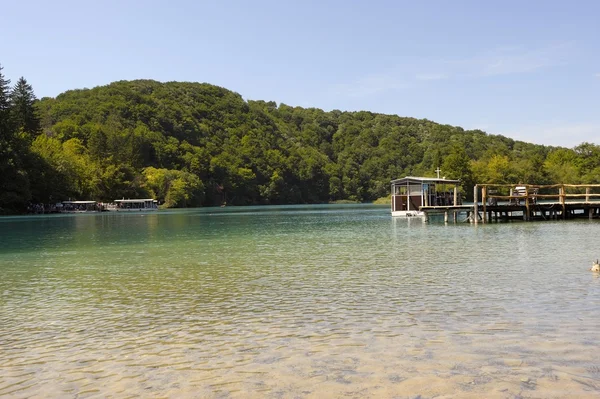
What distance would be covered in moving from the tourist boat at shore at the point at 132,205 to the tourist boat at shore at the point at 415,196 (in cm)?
8032

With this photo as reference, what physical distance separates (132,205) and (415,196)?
Result: 3511 inches

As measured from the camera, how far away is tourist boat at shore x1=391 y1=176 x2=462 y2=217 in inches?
2554

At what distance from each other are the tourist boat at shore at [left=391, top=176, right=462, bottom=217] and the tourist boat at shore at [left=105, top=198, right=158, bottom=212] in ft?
264

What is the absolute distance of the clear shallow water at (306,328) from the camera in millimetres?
8203

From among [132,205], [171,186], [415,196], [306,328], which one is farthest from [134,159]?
[306,328]

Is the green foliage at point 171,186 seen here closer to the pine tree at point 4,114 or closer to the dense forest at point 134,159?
the dense forest at point 134,159

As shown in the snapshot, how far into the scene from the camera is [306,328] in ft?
38.4

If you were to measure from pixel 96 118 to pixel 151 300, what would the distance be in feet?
545

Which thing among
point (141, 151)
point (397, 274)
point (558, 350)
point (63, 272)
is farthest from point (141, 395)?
point (141, 151)

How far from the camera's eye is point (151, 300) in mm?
15594

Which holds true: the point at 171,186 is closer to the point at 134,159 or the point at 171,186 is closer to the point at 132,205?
the point at 134,159

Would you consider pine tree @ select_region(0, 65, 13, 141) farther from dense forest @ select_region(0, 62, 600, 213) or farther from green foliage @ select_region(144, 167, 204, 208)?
green foliage @ select_region(144, 167, 204, 208)

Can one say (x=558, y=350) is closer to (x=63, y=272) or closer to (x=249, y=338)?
(x=249, y=338)

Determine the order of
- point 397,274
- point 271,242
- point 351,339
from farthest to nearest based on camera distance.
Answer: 1. point 271,242
2. point 397,274
3. point 351,339
